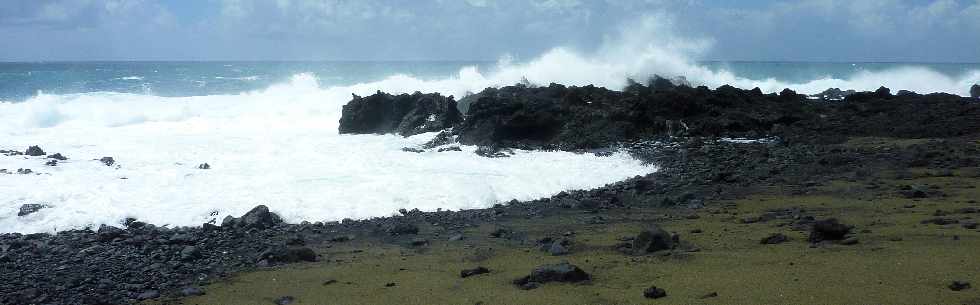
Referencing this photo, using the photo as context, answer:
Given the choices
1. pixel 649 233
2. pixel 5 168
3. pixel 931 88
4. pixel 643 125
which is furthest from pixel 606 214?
pixel 931 88

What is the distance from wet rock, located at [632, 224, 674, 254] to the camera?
25.6ft

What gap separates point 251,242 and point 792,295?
21.0 ft

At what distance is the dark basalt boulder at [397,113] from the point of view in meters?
22.1

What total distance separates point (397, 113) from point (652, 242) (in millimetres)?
16209

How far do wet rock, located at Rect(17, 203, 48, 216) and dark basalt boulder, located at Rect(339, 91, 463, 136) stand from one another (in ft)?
38.4

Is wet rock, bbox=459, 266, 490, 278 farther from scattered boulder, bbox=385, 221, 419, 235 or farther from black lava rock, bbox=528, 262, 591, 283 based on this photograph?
scattered boulder, bbox=385, 221, 419, 235

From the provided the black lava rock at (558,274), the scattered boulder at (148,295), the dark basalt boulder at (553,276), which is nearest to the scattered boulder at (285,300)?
the scattered boulder at (148,295)

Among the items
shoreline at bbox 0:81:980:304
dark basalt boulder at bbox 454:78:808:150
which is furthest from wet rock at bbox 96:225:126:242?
dark basalt boulder at bbox 454:78:808:150

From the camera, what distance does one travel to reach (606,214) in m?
10.6

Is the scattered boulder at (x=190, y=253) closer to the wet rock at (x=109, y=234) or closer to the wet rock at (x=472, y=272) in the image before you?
the wet rock at (x=109, y=234)

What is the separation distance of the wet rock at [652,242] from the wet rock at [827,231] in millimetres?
1459

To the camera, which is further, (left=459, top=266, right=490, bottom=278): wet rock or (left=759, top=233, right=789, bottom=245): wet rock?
(left=759, top=233, right=789, bottom=245): wet rock

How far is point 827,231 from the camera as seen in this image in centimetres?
774

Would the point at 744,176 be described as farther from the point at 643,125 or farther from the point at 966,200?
the point at 643,125
